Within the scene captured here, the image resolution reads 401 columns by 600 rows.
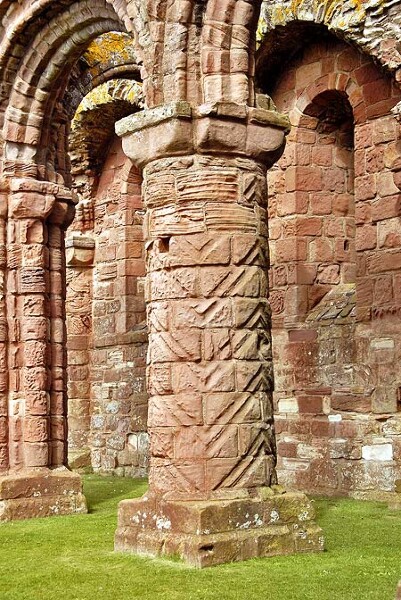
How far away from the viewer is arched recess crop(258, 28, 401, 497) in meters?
10.0

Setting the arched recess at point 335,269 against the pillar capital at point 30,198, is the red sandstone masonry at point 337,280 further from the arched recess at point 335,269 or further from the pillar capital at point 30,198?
the pillar capital at point 30,198

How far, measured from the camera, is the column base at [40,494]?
9.20 metres

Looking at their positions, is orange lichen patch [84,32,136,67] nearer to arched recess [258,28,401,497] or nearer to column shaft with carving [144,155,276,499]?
arched recess [258,28,401,497]

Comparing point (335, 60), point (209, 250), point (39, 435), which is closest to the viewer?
point (209, 250)

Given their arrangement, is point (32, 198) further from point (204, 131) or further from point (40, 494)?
point (204, 131)

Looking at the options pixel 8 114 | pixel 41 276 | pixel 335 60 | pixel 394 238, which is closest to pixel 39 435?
pixel 41 276

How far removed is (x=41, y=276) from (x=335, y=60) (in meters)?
4.03

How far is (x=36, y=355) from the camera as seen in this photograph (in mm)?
9602

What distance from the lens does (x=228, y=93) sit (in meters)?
6.83

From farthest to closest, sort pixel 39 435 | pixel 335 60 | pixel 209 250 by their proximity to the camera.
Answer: pixel 335 60 < pixel 39 435 < pixel 209 250

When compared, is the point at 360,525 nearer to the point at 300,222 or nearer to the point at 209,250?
the point at 209,250

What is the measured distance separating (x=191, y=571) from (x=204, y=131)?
286 centimetres

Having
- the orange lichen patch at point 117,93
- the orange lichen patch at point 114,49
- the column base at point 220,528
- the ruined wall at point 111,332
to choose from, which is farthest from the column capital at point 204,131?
the ruined wall at point 111,332

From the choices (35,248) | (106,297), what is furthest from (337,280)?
(106,297)
